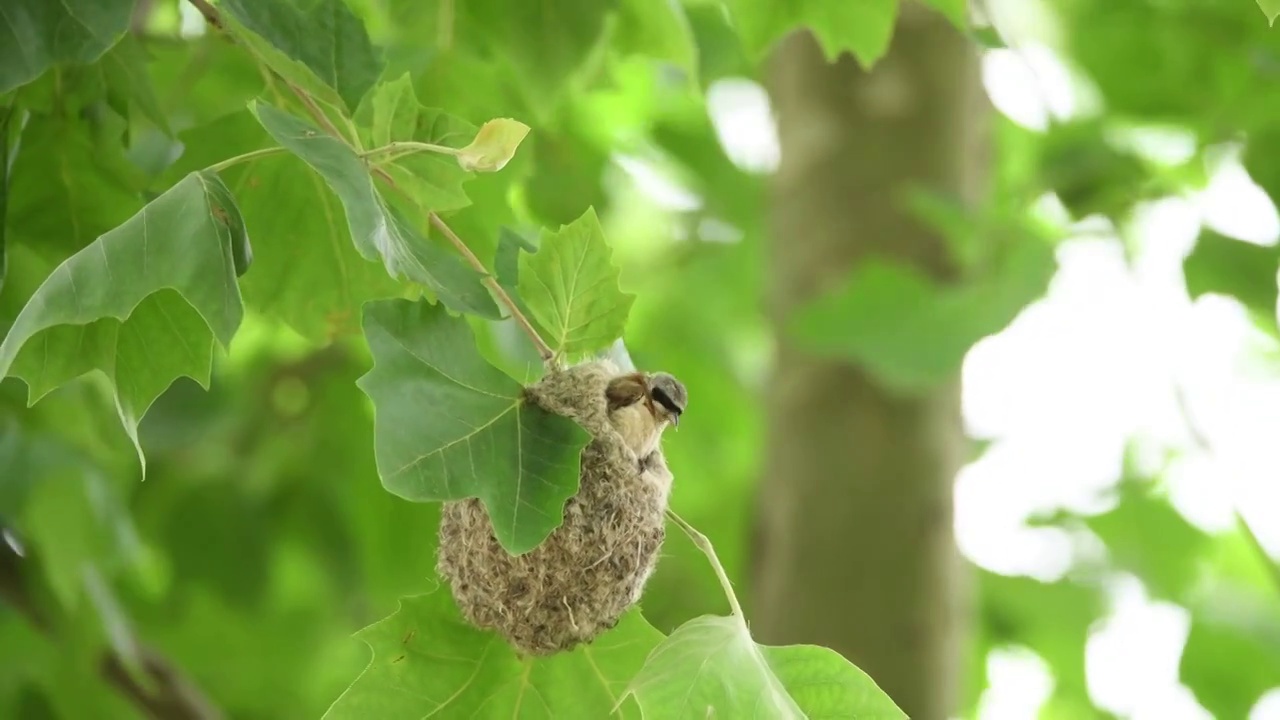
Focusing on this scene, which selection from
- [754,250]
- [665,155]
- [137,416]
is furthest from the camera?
[754,250]

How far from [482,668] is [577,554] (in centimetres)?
14

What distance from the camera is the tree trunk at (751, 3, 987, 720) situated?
7.97 ft

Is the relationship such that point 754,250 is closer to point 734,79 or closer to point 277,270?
point 734,79

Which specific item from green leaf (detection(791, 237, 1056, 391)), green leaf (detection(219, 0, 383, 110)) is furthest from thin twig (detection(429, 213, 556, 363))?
green leaf (detection(791, 237, 1056, 391))

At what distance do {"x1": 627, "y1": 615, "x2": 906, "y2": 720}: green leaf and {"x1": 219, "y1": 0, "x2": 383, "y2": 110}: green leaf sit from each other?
48cm

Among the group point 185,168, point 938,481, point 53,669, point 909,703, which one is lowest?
point 53,669

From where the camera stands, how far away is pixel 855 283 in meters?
2.45

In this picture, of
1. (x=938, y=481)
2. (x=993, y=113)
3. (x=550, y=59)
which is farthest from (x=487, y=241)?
(x=993, y=113)

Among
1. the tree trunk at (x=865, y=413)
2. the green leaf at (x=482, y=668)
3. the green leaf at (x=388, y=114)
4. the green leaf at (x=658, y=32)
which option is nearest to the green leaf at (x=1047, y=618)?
the tree trunk at (x=865, y=413)

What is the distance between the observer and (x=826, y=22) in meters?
1.60

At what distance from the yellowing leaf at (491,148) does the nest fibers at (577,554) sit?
177 mm

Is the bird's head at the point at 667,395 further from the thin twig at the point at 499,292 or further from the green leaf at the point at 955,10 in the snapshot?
the green leaf at the point at 955,10

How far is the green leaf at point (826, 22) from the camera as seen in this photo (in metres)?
1.54

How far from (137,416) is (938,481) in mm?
1701
